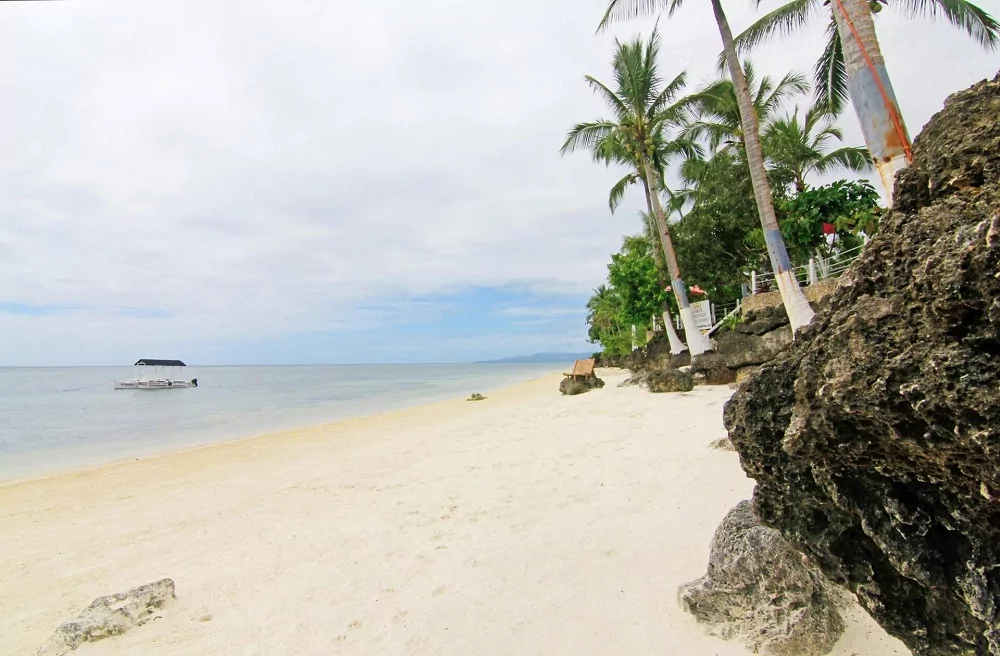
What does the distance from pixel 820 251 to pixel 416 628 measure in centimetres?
1798

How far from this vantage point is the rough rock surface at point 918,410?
127 centimetres

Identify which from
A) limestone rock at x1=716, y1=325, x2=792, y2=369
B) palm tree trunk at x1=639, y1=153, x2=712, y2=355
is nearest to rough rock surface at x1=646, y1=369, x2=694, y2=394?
limestone rock at x1=716, y1=325, x2=792, y2=369

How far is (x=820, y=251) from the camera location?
53.0ft

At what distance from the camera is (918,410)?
1300 millimetres

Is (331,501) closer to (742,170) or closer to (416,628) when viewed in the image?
(416,628)

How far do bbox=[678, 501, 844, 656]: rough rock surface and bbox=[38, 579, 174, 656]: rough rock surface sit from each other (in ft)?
11.4

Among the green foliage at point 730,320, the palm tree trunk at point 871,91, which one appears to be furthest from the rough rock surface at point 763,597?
the green foliage at point 730,320

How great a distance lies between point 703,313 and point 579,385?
284 inches

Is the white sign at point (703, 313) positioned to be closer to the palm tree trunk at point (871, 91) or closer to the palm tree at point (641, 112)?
the palm tree at point (641, 112)

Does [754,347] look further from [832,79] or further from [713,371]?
[832,79]

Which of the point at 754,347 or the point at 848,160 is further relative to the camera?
the point at 848,160

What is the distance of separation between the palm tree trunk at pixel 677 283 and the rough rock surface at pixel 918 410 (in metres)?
14.0

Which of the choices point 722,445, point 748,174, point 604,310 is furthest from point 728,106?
point 604,310

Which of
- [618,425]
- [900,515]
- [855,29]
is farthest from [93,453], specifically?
[855,29]
